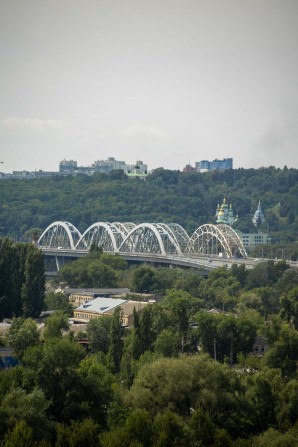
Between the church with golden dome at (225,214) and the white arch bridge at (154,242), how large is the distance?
2350cm

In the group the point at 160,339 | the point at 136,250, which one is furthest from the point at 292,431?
the point at 136,250

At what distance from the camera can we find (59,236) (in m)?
143

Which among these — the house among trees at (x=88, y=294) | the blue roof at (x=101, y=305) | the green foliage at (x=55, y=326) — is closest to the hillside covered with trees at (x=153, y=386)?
the green foliage at (x=55, y=326)

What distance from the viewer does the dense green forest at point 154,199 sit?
549 feet

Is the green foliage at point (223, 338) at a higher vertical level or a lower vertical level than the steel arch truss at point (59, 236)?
lower

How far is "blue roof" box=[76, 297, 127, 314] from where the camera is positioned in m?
69.8

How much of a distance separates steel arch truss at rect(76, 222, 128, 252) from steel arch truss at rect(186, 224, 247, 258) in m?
7.65

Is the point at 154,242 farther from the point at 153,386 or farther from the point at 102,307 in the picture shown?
the point at 153,386

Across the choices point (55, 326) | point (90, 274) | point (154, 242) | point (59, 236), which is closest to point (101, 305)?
point (55, 326)

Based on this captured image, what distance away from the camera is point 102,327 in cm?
5672

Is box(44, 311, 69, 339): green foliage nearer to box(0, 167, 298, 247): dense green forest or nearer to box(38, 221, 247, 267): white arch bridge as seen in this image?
box(38, 221, 247, 267): white arch bridge

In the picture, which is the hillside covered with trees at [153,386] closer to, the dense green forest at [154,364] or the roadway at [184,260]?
the dense green forest at [154,364]

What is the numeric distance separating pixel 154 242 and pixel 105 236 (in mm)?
10846

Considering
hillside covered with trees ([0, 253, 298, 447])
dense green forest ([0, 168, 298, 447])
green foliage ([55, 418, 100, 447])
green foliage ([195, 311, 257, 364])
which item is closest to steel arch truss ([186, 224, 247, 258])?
dense green forest ([0, 168, 298, 447])
